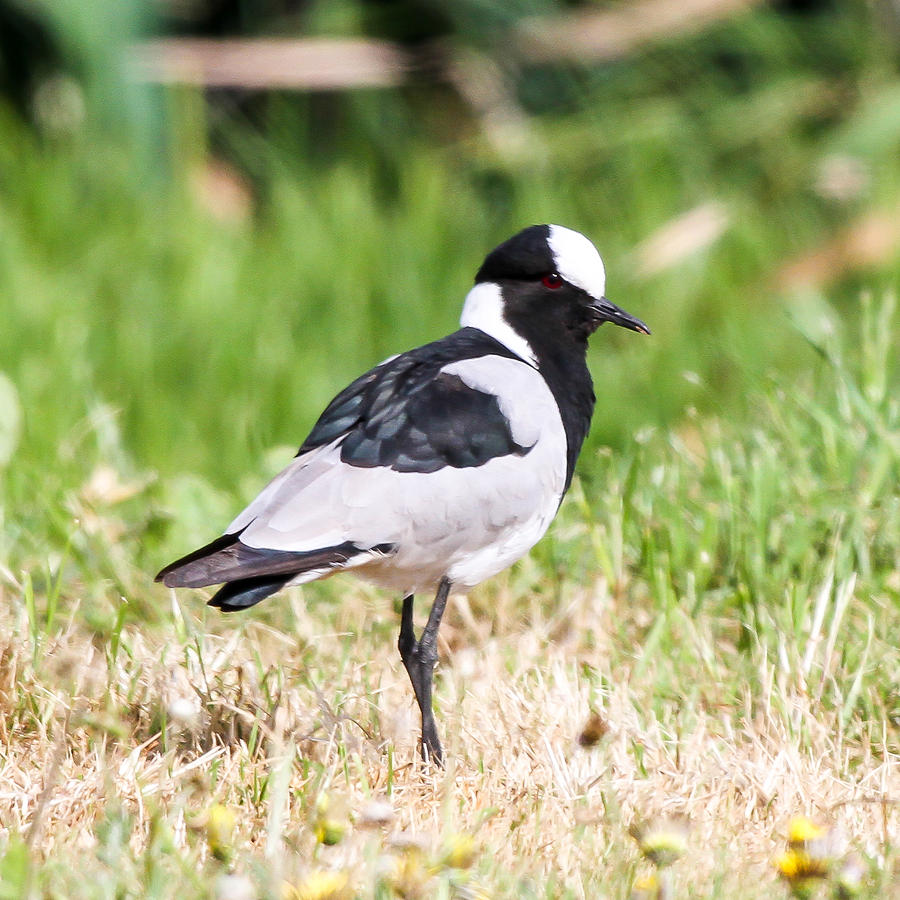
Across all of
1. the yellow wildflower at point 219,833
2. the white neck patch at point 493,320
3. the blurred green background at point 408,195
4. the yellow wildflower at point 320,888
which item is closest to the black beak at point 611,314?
the white neck patch at point 493,320

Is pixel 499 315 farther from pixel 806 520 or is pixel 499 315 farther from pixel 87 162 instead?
pixel 87 162

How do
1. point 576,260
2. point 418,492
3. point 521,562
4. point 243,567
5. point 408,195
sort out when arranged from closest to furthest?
point 243,567
point 418,492
point 576,260
point 521,562
point 408,195

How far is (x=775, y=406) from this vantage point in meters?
3.71

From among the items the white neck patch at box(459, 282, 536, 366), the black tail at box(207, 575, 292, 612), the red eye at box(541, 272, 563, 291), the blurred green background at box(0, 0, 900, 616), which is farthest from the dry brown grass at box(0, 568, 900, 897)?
the blurred green background at box(0, 0, 900, 616)

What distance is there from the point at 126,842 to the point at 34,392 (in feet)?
→ 8.47

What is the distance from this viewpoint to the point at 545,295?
3.30 metres

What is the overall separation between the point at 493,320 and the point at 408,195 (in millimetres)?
3113

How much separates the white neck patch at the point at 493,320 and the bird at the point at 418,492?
111mm

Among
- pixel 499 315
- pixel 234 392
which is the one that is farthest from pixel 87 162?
pixel 499 315

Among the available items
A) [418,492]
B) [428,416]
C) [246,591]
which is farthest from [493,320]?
[246,591]

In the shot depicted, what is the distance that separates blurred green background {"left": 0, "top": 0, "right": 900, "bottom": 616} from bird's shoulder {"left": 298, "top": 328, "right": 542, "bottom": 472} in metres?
1.54

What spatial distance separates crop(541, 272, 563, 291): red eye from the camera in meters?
3.29

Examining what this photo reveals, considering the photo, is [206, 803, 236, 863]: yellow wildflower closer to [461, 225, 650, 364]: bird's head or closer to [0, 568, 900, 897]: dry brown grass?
[0, 568, 900, 897]: dry brown grass

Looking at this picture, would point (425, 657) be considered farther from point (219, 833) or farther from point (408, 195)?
point (408, 195)
